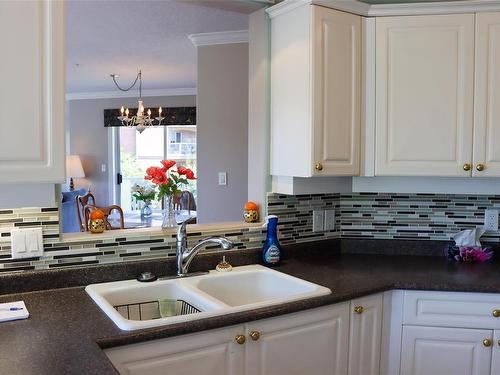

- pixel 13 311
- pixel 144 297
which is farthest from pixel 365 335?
pixel 13 311

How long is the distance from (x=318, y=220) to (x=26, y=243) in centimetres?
142

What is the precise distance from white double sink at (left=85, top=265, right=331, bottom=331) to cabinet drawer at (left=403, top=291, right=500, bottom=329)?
1.47 ft

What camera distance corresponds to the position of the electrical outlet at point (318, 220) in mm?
2529

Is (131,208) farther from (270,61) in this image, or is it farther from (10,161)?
(10,161)

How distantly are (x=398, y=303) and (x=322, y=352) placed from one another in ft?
1.40

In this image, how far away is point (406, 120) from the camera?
88.1 inches

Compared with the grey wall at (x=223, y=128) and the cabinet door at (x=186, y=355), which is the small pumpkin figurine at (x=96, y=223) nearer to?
the cabinet door at (x=186, y=355)

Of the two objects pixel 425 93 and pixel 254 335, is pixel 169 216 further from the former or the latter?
pixel 425 93

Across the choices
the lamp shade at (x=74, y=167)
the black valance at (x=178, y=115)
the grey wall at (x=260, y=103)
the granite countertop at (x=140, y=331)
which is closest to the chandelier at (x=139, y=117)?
the black valance at (x=178, y=115)

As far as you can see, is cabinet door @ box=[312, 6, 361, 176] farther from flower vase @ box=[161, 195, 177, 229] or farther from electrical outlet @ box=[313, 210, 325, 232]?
flower vase @ box=[161, 195, 177, 229]

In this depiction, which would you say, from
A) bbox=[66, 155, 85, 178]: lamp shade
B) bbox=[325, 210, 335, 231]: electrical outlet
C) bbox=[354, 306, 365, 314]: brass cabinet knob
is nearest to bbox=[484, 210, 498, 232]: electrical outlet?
bbox=[325, 210, 335, 231]: electrical outlet

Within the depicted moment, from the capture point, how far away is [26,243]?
178 cm

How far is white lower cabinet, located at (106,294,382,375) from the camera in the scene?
1.46 metres

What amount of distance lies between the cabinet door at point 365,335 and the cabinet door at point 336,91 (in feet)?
1.95
